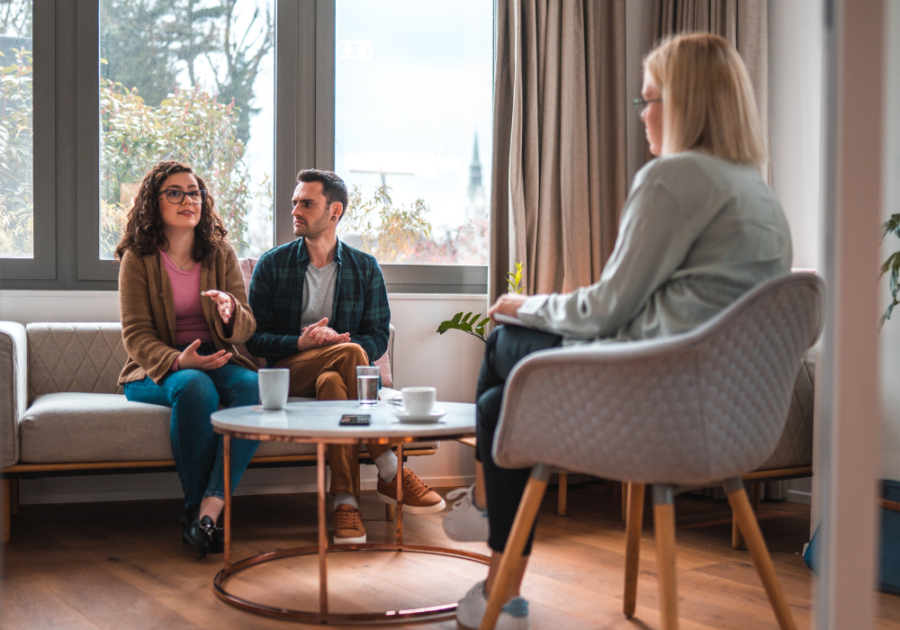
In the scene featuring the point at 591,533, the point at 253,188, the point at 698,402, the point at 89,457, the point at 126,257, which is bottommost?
the point at 591,533

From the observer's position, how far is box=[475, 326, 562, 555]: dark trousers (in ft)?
4.83

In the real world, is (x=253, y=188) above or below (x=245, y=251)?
above

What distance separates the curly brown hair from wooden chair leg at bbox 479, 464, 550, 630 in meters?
1.60

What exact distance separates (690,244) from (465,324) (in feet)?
5.86

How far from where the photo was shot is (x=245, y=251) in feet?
10.2

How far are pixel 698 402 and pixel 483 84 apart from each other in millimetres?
2474

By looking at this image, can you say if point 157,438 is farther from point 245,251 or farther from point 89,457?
point 245,251

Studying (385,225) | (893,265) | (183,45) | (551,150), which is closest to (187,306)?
(385,225)

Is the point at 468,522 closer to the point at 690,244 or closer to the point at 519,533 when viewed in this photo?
the point at 519,533

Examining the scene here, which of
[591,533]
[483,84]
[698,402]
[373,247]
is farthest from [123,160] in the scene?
[698,402]

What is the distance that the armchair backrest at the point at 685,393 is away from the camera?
1159 millimetres

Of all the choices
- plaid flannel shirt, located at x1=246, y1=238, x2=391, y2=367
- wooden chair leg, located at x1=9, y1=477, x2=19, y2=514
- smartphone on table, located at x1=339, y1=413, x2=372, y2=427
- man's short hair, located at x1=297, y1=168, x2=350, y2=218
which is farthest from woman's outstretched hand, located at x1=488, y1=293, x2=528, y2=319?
wooden chair leg, located at x1=9, y1=477, x2=19, y2=514

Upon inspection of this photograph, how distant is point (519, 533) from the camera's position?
135 cm

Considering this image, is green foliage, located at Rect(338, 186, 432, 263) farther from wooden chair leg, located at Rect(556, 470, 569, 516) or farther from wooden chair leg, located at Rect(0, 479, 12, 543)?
wooden chair leg, located at Rect(0, 479, 12, 543)
